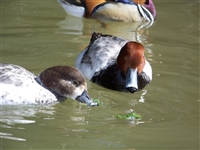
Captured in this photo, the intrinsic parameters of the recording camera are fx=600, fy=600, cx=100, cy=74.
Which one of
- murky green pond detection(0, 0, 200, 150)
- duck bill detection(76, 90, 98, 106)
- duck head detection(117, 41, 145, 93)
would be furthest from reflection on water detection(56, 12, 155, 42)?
duck bill detection(76, 90, 98, 106)

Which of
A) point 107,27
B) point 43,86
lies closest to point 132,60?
point 43,86

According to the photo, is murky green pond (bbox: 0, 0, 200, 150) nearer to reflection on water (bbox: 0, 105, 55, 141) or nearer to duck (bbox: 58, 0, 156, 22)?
reflection on water (bbox: 0, 105, 55, 141)

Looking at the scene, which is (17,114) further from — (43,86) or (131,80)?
A: (131,80)

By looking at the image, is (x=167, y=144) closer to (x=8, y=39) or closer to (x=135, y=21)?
(x=8, y=39)

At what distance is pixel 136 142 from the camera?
6145 mm

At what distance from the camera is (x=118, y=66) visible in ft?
27.5

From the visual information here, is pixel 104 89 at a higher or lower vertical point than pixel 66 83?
lower

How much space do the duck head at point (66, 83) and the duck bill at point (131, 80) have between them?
1002 millimetres

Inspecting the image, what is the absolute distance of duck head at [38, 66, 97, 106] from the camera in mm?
7051

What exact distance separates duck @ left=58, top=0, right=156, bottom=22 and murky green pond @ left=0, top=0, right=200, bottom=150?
0.52 ft

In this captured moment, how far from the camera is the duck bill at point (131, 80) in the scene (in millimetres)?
7906

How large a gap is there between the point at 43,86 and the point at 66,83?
1.03 feet

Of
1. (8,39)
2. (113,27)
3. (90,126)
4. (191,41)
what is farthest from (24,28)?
(90,126)

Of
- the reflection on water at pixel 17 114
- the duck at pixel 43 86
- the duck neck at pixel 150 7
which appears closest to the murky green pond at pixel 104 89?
the reflection on water at pixel 17 114
